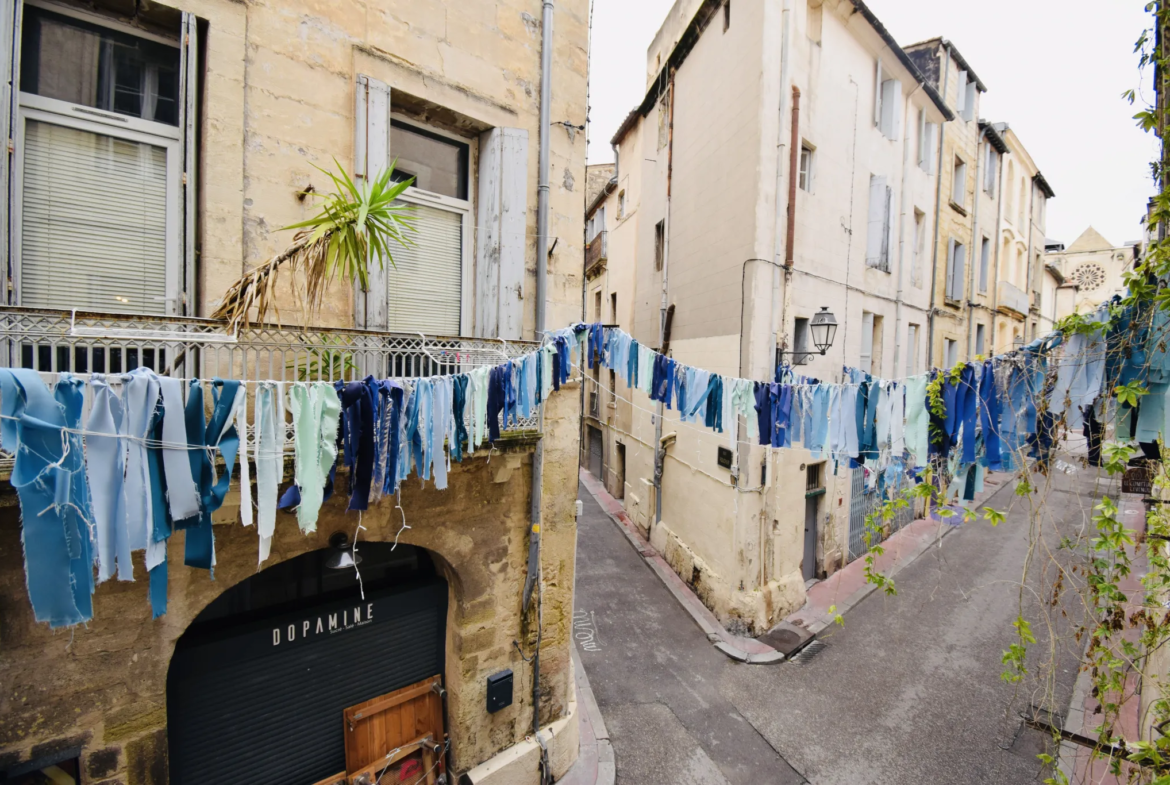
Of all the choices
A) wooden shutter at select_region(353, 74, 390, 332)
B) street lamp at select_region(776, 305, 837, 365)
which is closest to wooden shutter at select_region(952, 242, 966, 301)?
street lamp at select_region(776, 305, 837, 365)

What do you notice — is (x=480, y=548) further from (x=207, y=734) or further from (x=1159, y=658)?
(x=1159, y=658)

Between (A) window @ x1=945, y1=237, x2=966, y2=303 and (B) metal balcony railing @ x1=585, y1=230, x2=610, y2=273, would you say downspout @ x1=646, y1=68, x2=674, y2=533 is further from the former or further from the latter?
(A) window @ x1=945, y1=237, x2=966, y2=303

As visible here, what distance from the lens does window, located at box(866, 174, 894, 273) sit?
44.9 feet

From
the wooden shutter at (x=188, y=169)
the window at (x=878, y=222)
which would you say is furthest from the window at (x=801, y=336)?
the wooden shutter at (x=188, y=169)

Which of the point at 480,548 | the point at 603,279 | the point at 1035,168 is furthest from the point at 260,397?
the point at 1035,168

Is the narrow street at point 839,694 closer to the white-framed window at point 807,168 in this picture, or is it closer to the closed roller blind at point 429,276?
the closed roller blind at point 429,276

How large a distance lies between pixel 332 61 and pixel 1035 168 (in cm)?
3077

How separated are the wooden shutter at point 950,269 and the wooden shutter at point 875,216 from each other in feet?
17.7


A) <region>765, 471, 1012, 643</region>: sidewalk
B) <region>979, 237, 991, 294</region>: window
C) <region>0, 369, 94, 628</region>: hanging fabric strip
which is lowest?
<region>765, 471, 1012, 643</region>: sidewalk

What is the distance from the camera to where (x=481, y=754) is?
629cm

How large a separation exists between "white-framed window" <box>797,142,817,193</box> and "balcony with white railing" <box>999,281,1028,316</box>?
48.9ft

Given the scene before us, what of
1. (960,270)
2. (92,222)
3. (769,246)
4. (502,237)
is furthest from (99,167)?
(960,270)

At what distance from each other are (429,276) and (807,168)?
387 inches

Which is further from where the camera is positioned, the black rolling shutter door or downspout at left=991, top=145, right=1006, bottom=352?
downspout at left=991, top=145, right=1006, bottom=352
